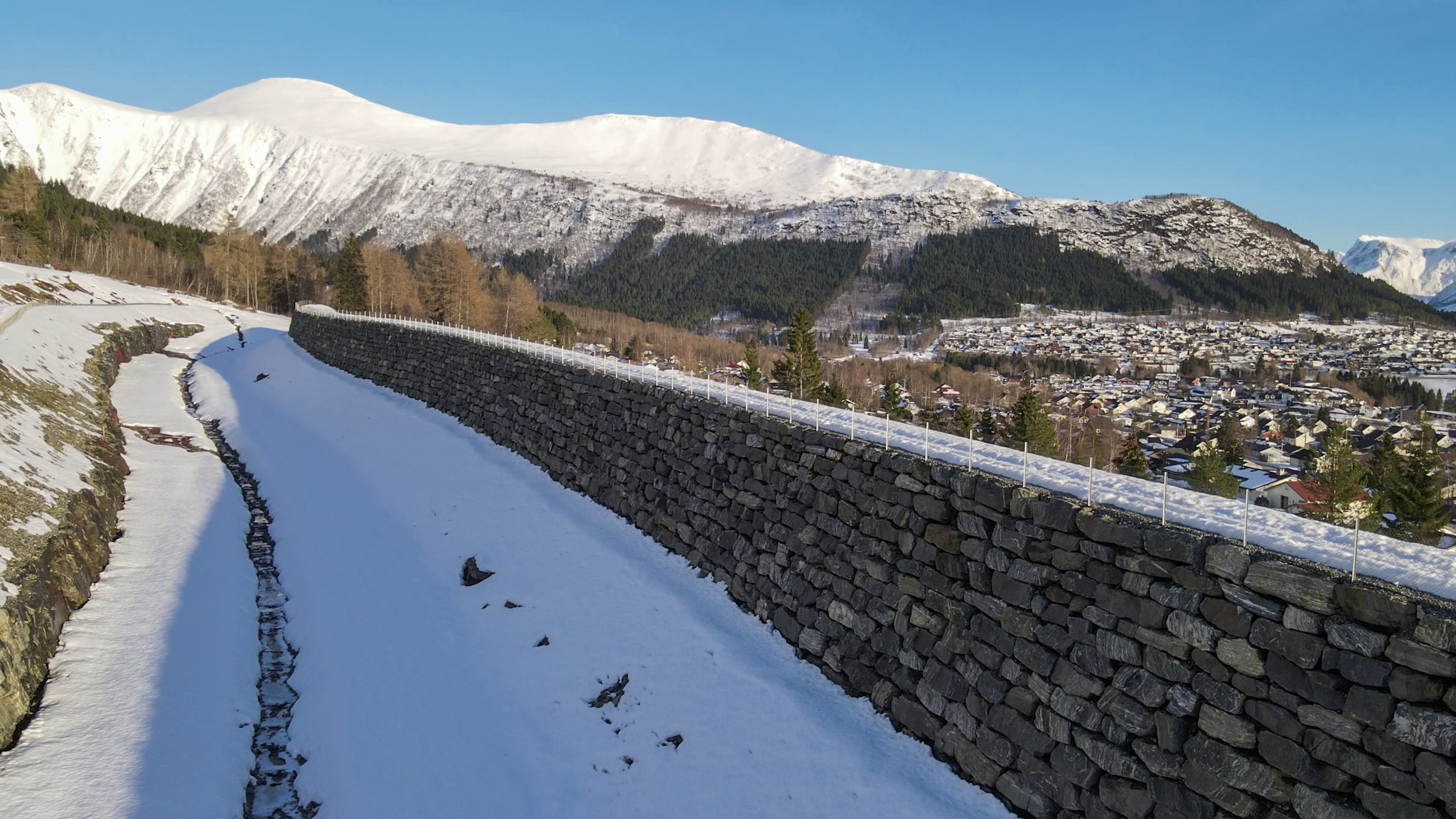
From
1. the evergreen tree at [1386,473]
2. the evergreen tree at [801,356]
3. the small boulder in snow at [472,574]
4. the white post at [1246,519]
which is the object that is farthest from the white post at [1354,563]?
the evergreen tree at [801,356]

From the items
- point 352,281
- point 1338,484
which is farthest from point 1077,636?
point 352,281

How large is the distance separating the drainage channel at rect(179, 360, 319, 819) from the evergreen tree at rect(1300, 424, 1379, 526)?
17.0 metres

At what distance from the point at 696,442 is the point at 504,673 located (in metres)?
6.35

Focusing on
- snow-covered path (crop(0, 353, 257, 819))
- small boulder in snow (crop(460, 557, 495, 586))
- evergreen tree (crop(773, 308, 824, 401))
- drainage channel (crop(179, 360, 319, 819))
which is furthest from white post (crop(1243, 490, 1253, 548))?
evergreen tree (crop(773, 308, 824, 401))

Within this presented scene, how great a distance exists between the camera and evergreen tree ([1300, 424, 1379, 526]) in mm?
13258

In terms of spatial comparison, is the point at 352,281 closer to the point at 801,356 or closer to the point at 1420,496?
the point at 801,356

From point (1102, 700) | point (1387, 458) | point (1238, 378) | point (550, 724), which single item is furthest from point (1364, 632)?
point (1238, 378)

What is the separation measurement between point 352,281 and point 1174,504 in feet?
269

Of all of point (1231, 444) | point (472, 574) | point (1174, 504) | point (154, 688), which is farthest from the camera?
point (1231, 444)

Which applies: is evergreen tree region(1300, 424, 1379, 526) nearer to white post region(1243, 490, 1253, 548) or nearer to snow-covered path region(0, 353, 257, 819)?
white post region(1243, 490, 1253, 548)

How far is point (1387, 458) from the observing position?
30.5 metres

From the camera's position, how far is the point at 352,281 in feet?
255

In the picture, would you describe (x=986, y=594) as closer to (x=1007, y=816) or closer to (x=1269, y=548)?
(x=1007, y=816)

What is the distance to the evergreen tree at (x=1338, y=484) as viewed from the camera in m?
13.3
